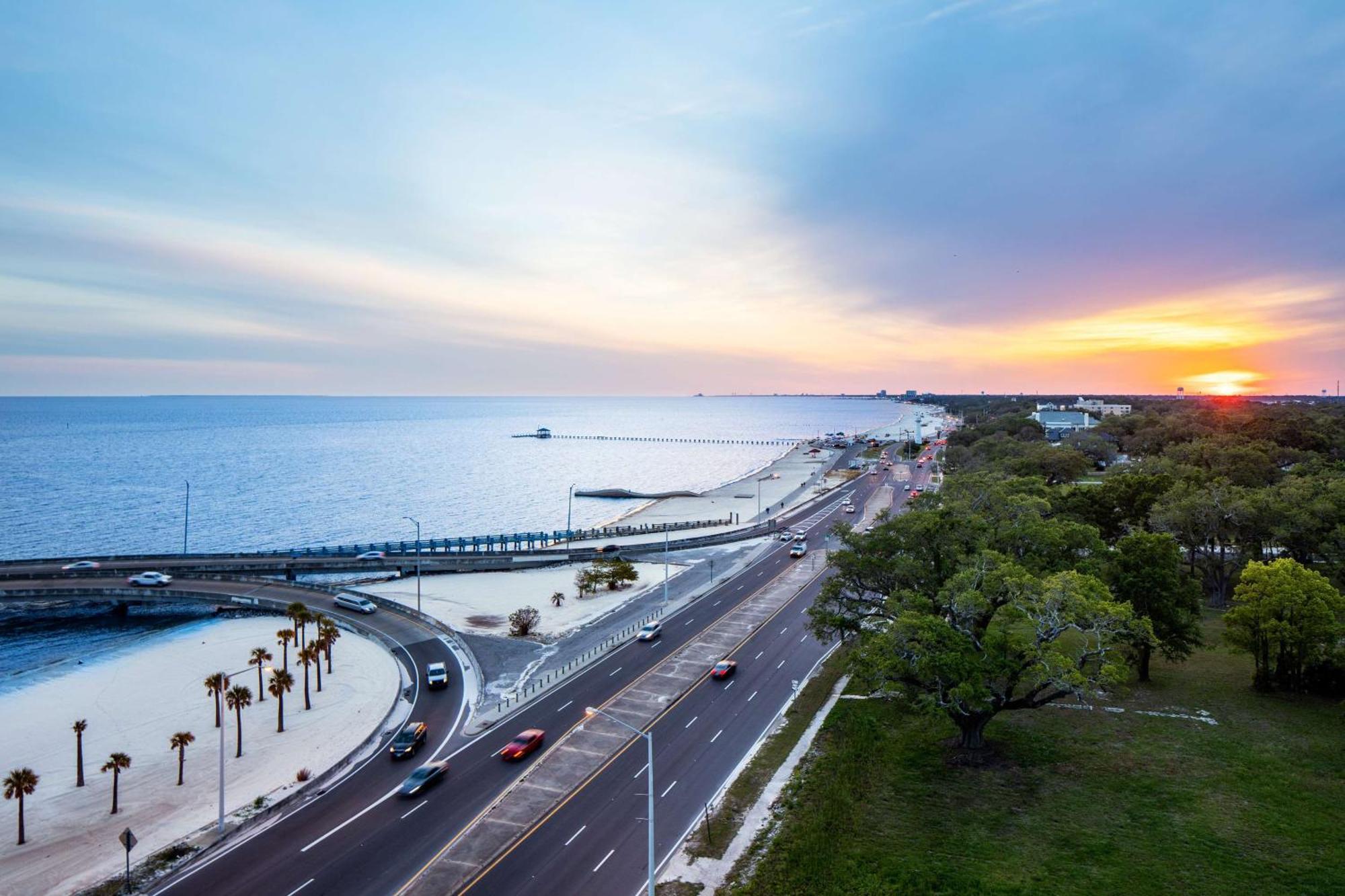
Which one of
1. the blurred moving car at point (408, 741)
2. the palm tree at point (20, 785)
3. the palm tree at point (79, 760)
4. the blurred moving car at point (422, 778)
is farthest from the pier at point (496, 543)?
the palm tree at point (20, 785)

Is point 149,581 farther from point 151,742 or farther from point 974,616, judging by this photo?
point 974,616

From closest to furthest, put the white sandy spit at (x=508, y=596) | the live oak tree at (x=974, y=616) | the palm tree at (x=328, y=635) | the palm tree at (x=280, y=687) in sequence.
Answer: the live oak tree at (x=974, y=616) < the palm tree at (x=280, y=687) < the palm tree at (x=328, y=635) < the white sandy spit at (x=508, y=596)

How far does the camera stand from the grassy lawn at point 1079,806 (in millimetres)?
25484

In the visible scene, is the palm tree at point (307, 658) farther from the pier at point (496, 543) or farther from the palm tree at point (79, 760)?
the pier at point (496, 543)

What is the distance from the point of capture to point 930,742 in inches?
1458

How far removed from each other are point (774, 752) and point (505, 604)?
41067 mm

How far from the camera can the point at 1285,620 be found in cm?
4038

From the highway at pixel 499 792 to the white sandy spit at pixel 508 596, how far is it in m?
12.5

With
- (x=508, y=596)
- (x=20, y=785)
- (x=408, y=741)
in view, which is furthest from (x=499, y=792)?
(x=508, y=596)

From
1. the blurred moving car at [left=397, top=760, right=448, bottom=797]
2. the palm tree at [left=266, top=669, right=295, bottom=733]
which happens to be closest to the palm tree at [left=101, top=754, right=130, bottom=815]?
the palm tree at [left=266, top=669, right=295, bottom=733]

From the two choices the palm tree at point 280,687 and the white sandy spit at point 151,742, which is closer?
the white sandy spit at point 151,742

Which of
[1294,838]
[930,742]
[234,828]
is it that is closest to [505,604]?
[234,828]

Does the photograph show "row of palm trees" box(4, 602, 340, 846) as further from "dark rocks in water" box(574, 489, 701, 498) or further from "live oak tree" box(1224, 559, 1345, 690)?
"dark rocks in water" box(574, 489, 701, 498)

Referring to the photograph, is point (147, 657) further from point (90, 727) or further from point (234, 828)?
point (234, 828)
